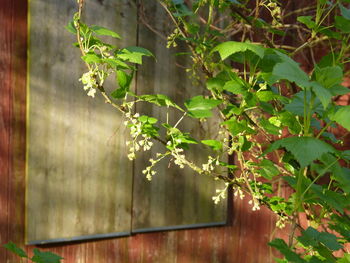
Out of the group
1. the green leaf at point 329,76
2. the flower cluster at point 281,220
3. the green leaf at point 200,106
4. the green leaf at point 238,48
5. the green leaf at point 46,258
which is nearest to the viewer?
the green leaf at point 329,76

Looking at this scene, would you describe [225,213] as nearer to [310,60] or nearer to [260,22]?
[310,60]

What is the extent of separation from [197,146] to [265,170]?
2.11 metres

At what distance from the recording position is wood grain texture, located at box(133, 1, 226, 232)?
11.7ft

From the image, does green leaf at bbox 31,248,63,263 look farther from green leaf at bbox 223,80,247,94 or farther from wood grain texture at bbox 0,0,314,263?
wood grain texture at bbox 0,0,314,263

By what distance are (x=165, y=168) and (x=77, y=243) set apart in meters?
0.71

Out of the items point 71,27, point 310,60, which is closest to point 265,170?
point 71,27

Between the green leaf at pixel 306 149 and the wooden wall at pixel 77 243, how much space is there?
2244 mm

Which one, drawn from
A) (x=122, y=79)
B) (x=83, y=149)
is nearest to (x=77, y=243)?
(x=83, y=149)

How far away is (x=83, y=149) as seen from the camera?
3340 millimetres

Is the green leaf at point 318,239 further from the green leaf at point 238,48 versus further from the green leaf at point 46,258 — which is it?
the green leaf at point 46,258

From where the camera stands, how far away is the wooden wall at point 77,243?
10.3ft

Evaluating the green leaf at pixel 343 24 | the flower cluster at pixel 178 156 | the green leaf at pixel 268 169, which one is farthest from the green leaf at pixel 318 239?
the green leaf at pixel 343 24

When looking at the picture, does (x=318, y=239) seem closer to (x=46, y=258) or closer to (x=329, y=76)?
(x=329, y=76)

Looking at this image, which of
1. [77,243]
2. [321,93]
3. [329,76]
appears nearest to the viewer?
[321,93]
